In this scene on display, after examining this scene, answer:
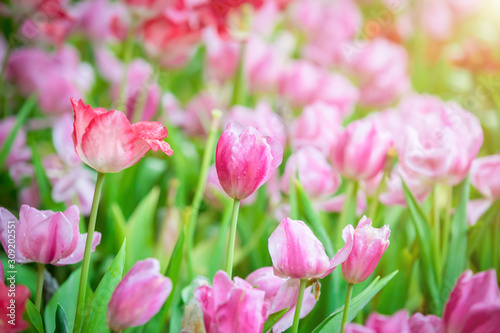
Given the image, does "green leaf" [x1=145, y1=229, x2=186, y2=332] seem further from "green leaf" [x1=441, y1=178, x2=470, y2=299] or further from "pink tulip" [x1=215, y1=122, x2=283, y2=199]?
"green leaf" [x1=441, y1=178, x2=470, y2=299]

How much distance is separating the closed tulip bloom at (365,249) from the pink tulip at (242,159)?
65mm

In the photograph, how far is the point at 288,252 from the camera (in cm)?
30

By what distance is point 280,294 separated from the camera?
1.03 ft

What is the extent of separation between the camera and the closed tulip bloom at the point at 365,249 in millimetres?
303

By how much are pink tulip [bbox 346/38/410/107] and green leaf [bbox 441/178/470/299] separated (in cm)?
38

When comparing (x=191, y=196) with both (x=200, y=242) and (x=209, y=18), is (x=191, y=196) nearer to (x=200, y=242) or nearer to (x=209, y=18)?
(x=200, y=242)

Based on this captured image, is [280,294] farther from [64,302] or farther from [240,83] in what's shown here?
[240,83]

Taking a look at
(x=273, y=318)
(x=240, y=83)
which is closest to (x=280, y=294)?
(x=273, y=318)

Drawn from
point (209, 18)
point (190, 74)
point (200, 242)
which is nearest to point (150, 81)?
point (209, 18)

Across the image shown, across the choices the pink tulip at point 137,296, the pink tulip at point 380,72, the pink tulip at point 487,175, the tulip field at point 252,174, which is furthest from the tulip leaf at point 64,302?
the pink tulip at point 380,72

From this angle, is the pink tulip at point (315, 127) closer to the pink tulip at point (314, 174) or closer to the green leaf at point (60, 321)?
the pink tulip at point (314, 174)

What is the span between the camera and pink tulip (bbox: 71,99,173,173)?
0.98 ft

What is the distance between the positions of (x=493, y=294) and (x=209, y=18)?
498 millimetres

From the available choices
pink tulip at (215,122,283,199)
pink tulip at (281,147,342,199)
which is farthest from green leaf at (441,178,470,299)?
Result: pink tulip at (215,122,283,199)
